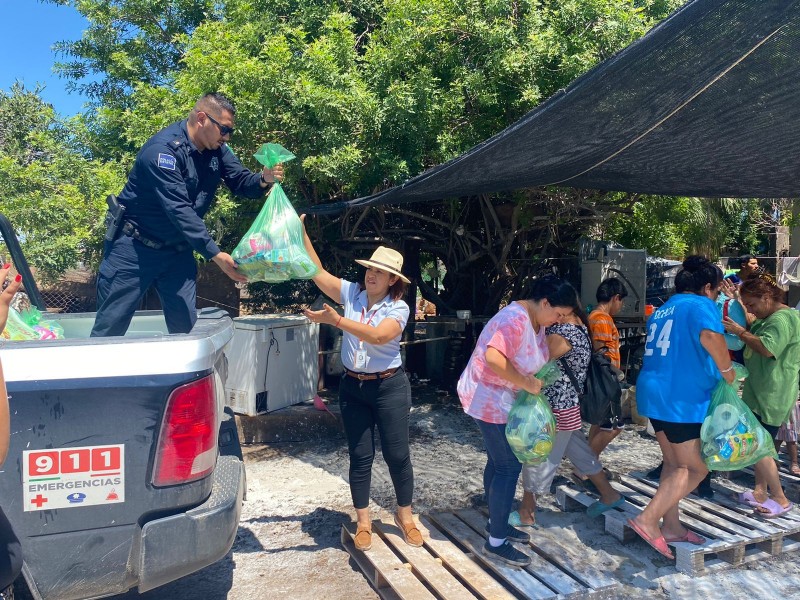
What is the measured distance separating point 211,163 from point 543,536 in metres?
2.93

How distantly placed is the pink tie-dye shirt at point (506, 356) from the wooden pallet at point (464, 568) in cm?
78

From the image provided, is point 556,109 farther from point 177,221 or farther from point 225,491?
point 225,491

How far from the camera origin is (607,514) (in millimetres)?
4102

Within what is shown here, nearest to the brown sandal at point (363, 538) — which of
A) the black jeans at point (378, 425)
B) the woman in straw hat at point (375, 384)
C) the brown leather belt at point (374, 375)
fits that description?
the woman in straw hat at point (375, 384)

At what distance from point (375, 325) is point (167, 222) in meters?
1.24

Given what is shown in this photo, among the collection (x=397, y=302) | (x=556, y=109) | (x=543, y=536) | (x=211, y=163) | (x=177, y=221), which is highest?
(x=556, y=109)

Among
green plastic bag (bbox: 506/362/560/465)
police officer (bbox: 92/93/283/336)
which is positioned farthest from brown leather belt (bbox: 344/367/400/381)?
police officer (bbox: 92/93/283/336)

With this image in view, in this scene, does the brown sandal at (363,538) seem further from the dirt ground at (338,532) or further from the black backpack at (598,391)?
the black backpack at (598,391)

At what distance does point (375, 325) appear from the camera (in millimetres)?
3553

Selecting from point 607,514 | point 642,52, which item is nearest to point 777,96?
point 642,52

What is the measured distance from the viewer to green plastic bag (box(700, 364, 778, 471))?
11.7 feet

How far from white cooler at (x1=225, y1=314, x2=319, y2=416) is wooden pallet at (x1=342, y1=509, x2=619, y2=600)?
95.7 inches

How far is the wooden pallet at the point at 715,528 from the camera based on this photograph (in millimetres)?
3643

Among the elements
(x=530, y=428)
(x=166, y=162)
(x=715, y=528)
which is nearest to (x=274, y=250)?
(x=166, y=162)
